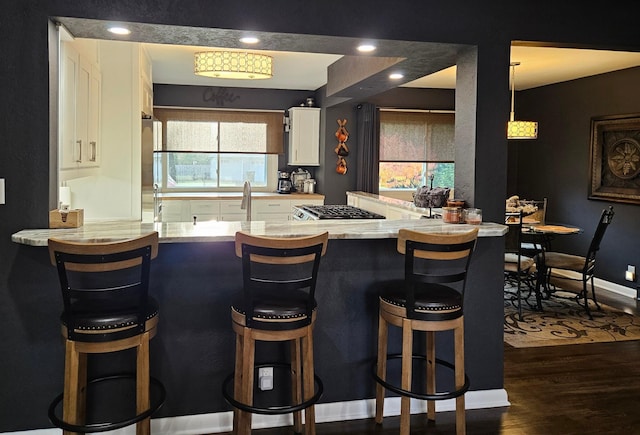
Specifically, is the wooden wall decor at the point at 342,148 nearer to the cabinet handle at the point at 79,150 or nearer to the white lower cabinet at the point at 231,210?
the white lower cabinet at the point at 231,210

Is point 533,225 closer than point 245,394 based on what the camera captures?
No

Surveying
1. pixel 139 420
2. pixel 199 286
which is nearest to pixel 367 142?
pixel 199 286

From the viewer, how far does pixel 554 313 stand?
543cm

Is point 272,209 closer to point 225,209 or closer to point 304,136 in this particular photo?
point 225,209

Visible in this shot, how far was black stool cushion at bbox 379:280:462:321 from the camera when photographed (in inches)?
105

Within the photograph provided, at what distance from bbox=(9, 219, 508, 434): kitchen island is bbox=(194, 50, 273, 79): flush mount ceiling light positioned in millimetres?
2184

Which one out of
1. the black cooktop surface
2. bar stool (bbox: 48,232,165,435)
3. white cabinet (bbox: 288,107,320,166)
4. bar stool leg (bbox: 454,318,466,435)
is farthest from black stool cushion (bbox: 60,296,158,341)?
white cabinet (bbox: 288,107,320,166)

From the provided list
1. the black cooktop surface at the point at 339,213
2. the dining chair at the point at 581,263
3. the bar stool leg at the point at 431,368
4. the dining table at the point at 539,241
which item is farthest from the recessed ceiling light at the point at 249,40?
the dining chair at the point at 581,263

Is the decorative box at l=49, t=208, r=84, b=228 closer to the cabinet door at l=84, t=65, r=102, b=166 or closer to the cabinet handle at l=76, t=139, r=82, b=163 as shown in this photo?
the cabinet handle at l=76, t=139, r=82, b=163

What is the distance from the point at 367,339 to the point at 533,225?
3294 mm

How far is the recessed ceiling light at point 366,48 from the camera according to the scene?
10.2 feet

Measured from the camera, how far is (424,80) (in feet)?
23.5

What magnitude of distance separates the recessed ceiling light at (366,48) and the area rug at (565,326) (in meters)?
2.66

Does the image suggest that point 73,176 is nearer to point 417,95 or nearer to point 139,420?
point 139,420
